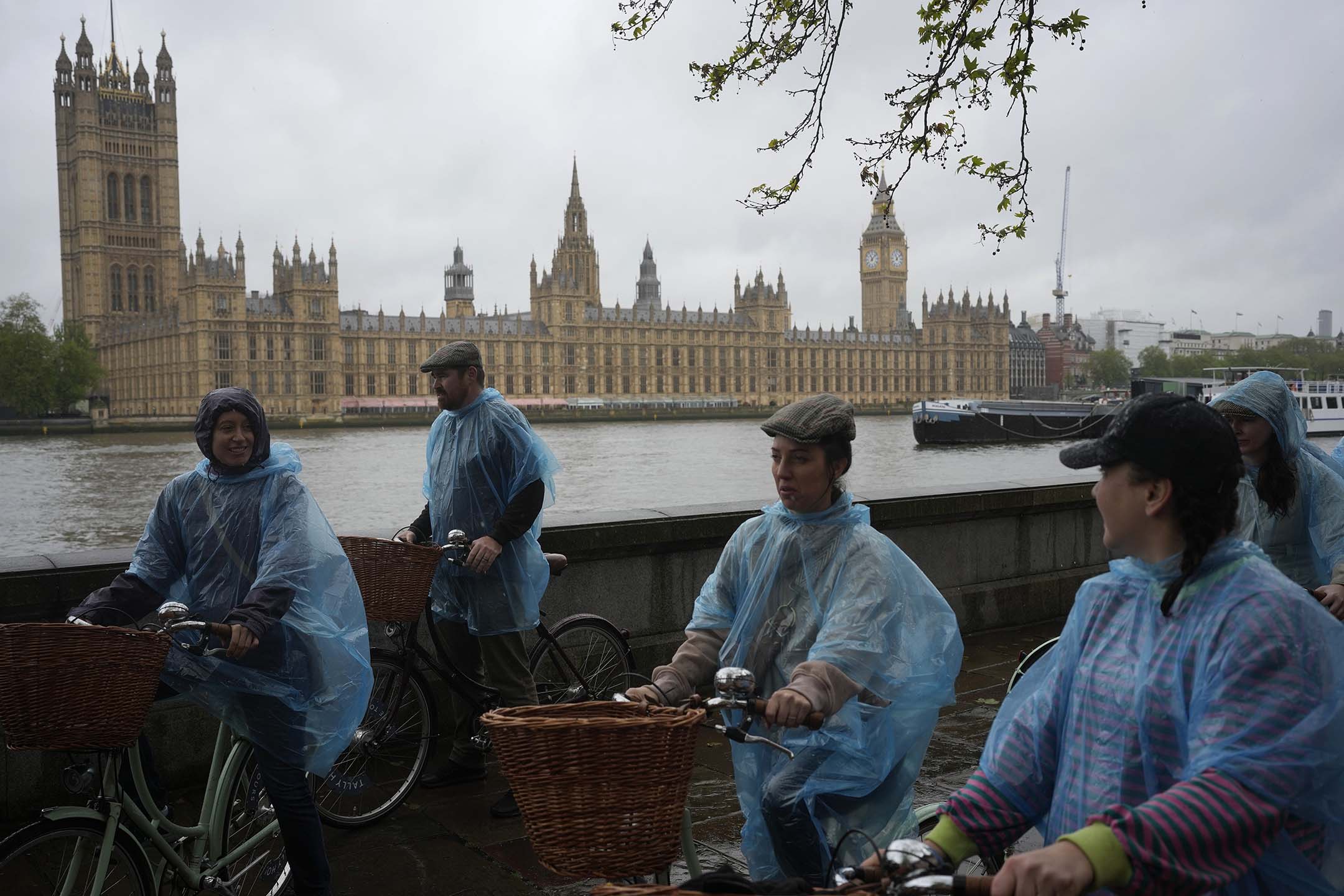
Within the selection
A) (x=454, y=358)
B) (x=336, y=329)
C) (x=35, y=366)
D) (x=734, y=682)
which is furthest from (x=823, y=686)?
(x=336, y=329)

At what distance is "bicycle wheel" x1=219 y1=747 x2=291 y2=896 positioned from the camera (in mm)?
2875

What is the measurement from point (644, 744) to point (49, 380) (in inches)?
2876

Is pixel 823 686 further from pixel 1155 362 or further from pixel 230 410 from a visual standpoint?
pixel 1155 362

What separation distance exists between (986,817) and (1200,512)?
50 cm

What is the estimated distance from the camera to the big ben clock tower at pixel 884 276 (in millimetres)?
120625

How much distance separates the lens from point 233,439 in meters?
2.72

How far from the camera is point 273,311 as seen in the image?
82.6m

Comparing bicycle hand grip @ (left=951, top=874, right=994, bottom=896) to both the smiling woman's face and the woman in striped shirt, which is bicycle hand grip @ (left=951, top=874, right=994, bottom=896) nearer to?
the woman in striped shirt

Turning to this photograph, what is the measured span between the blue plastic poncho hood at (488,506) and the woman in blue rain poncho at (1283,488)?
2091 mm

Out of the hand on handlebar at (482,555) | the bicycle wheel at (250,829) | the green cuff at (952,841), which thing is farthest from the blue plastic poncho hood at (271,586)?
the green cuff at (952,841)

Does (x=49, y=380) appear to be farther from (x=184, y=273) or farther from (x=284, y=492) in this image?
(x=284, y=492)

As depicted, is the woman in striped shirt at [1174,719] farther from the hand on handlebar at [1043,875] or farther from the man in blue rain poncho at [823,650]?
the man in blue rain poncho at [823,650]

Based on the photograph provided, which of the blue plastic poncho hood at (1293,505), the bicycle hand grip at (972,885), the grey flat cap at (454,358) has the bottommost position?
the bicycle hand grip at (972,885)

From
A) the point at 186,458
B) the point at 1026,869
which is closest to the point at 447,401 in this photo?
the point at 1026,869
